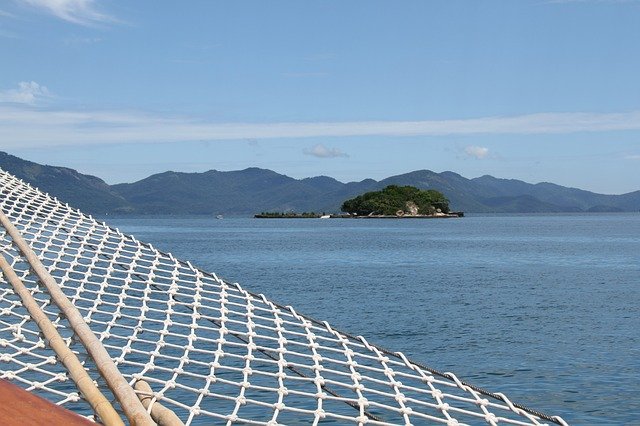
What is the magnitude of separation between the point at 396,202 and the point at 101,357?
13944 centimetres

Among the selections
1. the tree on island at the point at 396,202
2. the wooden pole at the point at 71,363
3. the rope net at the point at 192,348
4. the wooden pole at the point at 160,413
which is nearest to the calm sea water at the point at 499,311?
the rope net at the point at 192,348

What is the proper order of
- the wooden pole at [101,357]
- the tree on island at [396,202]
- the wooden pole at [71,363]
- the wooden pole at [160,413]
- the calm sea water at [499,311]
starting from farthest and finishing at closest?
the tree on island at [396,202]
the calm sea water at [499,311]
the wooden pole at [160,413]
the wooden pole at [101,357]
the wooden pole at [71,363]

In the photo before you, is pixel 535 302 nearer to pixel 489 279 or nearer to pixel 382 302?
pixel 382 302

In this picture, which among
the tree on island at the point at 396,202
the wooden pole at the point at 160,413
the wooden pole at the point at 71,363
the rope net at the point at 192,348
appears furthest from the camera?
the tree on island at the point at 396,202

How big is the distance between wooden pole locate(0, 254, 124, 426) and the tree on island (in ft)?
451

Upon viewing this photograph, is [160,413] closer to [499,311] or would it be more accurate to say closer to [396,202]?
[499,311]

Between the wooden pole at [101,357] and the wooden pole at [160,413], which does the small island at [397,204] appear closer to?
the wooden pole at [101,357]

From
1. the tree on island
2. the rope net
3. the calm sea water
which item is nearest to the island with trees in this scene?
the tree on island

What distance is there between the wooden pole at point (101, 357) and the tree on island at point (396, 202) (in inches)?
5402

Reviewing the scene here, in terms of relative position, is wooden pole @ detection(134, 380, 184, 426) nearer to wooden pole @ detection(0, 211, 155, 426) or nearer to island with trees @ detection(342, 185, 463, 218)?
Answer: wooden pole @ detection(0, 211, 155, 426)

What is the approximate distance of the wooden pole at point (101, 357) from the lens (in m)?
2.56

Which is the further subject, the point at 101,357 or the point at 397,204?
the point at 397,204

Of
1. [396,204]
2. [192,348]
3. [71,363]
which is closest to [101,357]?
[71,363]

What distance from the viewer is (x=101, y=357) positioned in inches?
119
